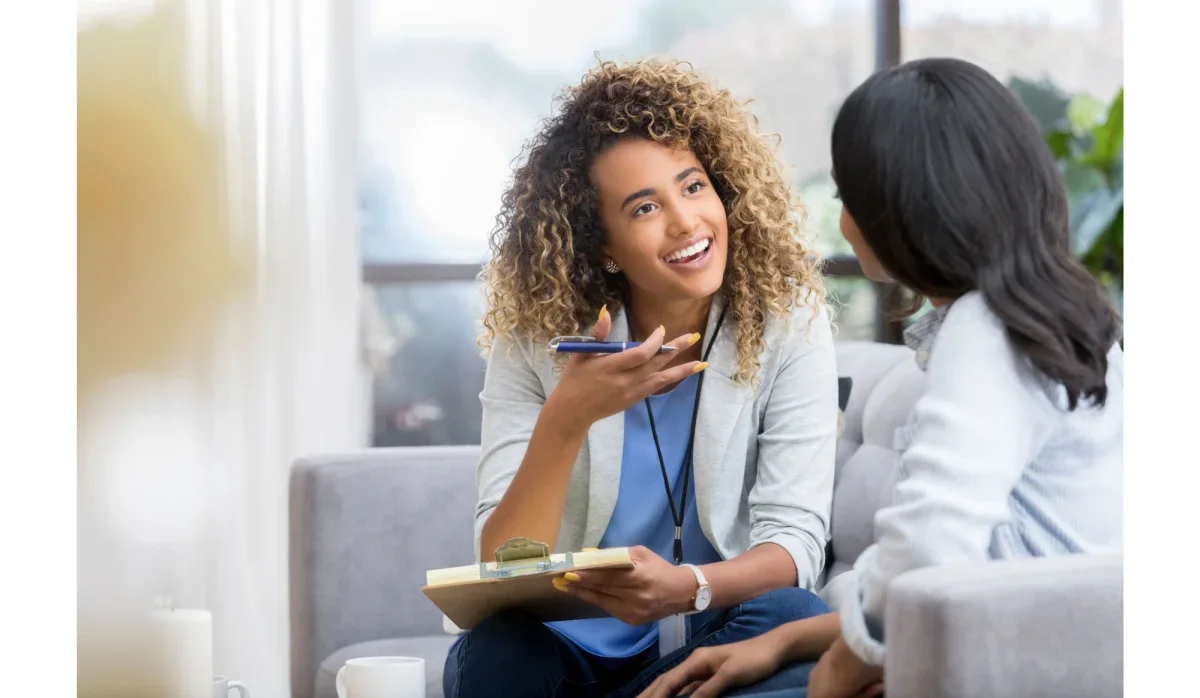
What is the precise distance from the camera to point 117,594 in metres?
1.41

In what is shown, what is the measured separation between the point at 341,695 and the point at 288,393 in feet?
2.82

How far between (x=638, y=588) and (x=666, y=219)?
384 millimetres

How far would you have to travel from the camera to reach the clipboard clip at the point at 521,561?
1.03 meters

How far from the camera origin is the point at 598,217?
129cm

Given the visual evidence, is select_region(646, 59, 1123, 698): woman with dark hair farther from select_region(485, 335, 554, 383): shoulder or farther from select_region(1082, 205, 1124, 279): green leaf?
select_region(1082, 205, 1124, 279): green leaf

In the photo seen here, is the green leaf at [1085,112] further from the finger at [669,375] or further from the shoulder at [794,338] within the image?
the finger at [669,375]

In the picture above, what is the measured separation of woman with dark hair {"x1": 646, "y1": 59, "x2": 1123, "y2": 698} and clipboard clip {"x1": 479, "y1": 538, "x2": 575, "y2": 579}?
0.82ft

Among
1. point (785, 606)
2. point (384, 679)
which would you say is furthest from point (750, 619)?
point (384, 679)

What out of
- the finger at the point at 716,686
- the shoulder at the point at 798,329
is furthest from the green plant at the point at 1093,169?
the finger at the point at 716,686

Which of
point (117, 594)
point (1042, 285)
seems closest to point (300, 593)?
point (117, 594)

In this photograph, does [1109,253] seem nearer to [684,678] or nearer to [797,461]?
[797,461]

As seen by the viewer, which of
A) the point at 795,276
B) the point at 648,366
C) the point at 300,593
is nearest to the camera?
the point at 648,366

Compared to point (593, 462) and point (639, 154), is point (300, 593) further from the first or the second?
point (639, 154)
